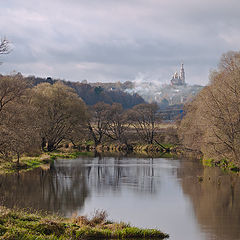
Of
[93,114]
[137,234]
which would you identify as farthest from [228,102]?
[93,114]

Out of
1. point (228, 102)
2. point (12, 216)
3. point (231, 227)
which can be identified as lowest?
point (231, 227)

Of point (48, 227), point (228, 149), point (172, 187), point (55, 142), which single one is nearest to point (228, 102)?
point (228, 149)

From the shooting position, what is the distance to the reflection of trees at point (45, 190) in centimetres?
2480

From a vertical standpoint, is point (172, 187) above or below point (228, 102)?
below

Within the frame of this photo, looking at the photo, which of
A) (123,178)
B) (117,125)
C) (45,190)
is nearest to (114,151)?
(117,125)

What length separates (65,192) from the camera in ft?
101

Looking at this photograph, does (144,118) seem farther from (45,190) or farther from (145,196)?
(145,196)

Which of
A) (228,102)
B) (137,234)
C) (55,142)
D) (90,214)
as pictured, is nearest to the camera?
(137,234)

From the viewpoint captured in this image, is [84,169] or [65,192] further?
[84,169]

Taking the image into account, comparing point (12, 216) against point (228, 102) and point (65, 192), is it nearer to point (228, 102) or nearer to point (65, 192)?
point (65, 192)

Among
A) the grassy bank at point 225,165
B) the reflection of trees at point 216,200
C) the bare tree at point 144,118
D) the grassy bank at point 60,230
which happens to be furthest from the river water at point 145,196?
the bare tree at point 144,118

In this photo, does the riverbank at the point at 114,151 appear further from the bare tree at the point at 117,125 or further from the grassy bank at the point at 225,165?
the grassy bank at the point at 225,165

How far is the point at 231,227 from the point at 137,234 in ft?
18.8

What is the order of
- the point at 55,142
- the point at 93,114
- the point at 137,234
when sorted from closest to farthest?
1. the point at 137,234
2. the point at 55,142
3. the point at 93,114
